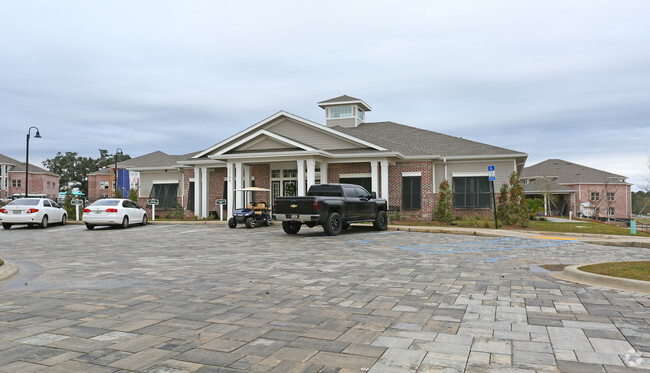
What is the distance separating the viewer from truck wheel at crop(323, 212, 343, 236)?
16.5 m

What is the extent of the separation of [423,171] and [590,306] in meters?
19.4

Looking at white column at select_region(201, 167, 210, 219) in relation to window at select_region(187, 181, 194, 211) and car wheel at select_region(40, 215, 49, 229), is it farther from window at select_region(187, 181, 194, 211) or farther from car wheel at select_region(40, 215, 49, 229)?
car wheel at select_region(40, 215, 49, 229)

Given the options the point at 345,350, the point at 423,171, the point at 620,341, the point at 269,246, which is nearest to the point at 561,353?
the point at 620,341

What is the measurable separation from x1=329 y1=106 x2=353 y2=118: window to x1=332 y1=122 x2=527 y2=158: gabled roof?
118 cm

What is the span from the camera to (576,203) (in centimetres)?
5188

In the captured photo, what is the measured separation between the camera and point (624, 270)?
308 inches

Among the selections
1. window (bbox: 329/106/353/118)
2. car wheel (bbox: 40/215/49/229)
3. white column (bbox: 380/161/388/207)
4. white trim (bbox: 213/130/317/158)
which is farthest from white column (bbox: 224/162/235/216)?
window (bbox: 329/106/353/118)

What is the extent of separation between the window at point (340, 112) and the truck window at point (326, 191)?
48.2 feet

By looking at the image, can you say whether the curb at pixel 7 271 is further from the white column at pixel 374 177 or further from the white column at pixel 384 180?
the white column at pixel 384 180

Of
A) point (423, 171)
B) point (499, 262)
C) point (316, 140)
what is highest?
point (316, 140)

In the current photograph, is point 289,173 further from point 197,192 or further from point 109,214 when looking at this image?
point 109,214

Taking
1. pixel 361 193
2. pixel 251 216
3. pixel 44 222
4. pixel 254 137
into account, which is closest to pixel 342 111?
pixel 254 137

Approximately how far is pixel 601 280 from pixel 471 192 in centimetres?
1820

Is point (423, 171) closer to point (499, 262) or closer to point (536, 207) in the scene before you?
point (536, 207)
